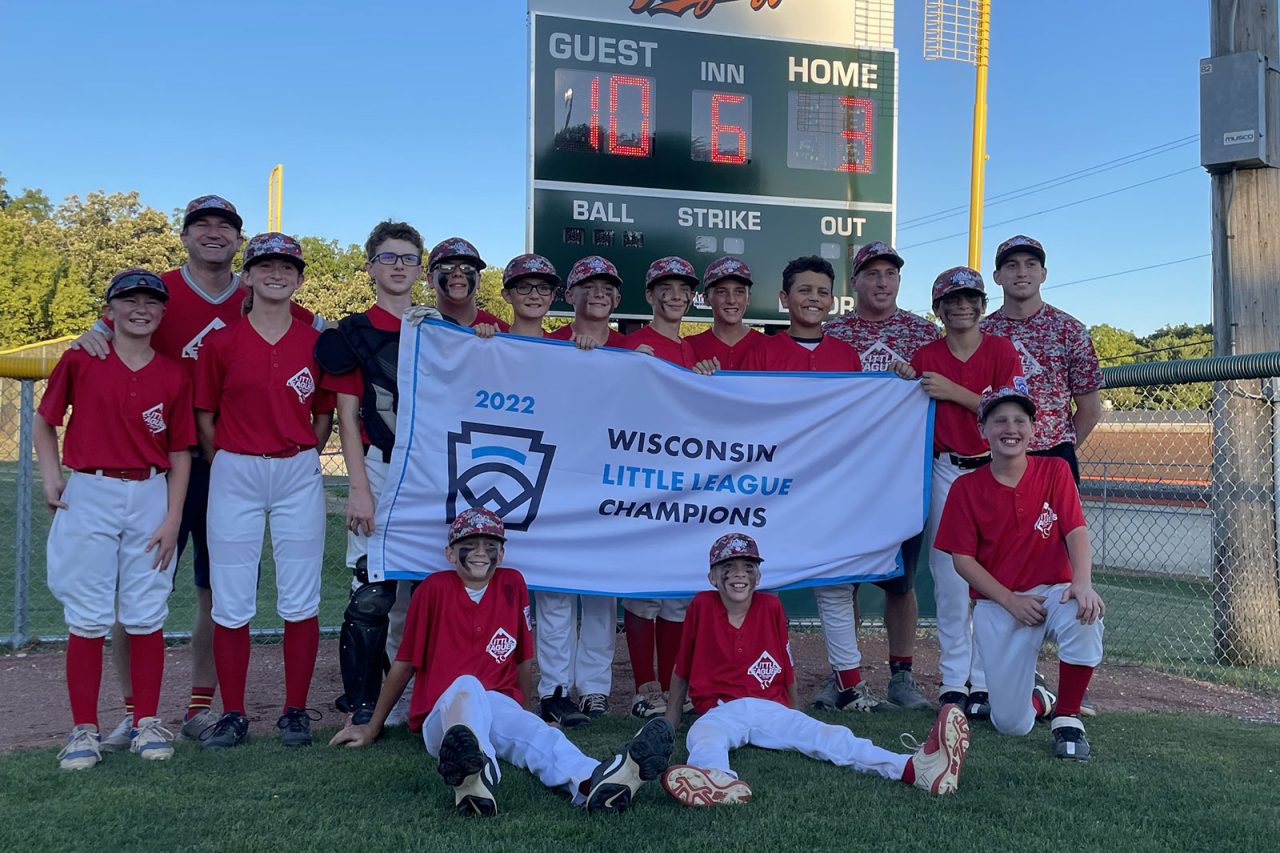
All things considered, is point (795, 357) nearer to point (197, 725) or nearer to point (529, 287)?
point (529, 287)

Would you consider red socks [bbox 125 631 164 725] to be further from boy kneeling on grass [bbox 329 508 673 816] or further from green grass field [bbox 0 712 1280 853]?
boy kneeling on grass [bbox 329 508 673 816]

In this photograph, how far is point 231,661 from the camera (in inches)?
158

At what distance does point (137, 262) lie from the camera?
3453 cm

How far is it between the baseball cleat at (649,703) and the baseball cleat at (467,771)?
1.47 meters

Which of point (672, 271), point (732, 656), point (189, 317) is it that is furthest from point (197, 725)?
point (672, 271)

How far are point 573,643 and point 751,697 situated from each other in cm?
107

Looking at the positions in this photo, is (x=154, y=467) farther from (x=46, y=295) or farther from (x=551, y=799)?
(x=46, y=295)

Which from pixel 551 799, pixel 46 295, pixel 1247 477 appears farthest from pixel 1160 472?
pixel 46 295

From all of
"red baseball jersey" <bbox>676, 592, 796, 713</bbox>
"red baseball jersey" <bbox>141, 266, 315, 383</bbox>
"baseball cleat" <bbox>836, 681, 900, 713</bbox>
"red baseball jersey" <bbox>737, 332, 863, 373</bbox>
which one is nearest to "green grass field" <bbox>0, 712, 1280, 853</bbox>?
"red baseball jersey" <bbox>676, 592, 796, 713</bbox>

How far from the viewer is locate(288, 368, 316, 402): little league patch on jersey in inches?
160

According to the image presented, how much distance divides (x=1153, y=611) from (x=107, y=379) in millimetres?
9481

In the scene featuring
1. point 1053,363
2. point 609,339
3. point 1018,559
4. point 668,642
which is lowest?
point 668,642

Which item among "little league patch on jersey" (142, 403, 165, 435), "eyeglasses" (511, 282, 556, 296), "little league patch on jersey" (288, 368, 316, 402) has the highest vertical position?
"eyeglasses" (511, 282, 556, 296)

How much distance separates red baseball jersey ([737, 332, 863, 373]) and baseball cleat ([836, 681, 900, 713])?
159 centimetres
